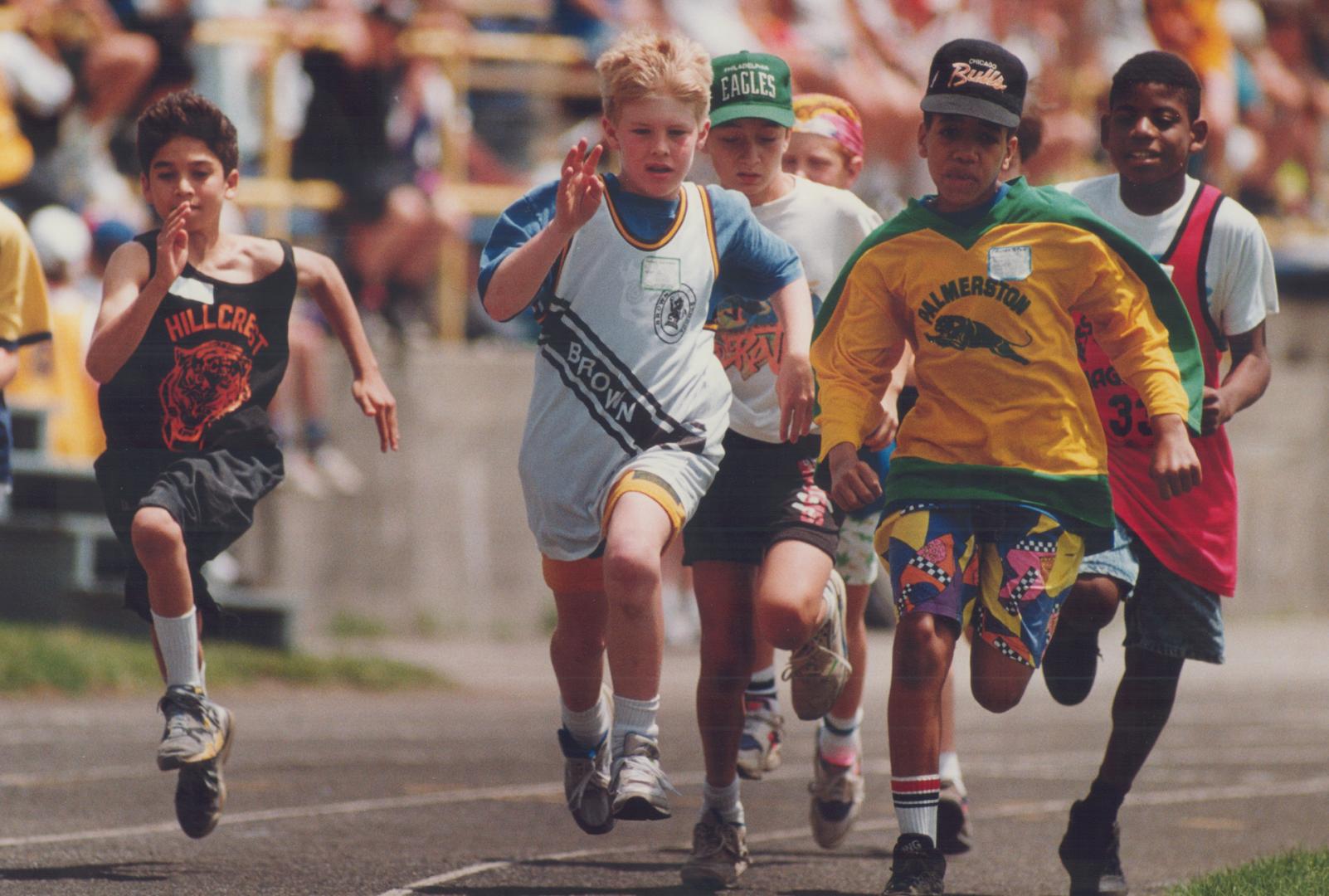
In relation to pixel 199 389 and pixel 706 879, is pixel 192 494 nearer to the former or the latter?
pixel 199 389

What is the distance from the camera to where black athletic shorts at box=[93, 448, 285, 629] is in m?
6.43

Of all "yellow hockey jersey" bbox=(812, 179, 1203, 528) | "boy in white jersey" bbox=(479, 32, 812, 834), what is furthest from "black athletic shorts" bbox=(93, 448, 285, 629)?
"yellow hockey jersey" bbox=(812, 179, 1203, 528)

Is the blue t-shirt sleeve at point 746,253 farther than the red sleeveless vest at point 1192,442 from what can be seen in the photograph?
No

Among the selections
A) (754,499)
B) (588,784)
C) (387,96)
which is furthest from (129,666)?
(588,784)

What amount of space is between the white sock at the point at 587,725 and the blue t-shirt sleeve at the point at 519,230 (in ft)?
3.89

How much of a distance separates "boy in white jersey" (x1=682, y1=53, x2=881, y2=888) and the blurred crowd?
387 cm

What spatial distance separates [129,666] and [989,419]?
6.93 meters

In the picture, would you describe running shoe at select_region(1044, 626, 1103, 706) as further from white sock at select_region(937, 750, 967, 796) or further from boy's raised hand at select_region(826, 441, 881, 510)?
boy's raised hand at select_region(826, 441, 881, 510)

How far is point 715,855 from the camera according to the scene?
6.22 m

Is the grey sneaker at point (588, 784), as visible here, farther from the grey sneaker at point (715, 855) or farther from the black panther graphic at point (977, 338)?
the black panther graphic at point (977, 338)

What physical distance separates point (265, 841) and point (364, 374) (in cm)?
150

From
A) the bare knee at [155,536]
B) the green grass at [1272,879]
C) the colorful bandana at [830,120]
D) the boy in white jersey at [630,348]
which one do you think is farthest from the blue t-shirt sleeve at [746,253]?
the green grass at [1272,879]

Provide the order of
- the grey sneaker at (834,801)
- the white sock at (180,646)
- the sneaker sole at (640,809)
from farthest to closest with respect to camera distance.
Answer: the grey sneaker at (834,801)
the white sock at (180,646)
the sneaker sole at (640,809)

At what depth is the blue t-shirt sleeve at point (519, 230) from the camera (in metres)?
5.78
